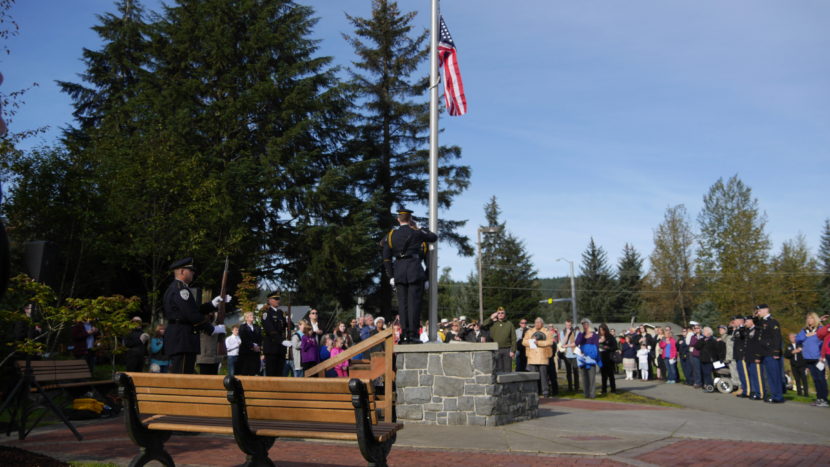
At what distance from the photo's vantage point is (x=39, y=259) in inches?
357

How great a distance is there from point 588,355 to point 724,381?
5028 mm

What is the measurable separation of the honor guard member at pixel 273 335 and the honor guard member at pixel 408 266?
253cm

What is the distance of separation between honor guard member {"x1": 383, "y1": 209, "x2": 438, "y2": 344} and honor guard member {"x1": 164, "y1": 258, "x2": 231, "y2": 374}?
3.18 metres

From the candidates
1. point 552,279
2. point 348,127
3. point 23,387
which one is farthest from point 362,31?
point 552,279

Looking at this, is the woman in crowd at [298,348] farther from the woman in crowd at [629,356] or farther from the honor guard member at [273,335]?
the woman in crowd at [629,356]

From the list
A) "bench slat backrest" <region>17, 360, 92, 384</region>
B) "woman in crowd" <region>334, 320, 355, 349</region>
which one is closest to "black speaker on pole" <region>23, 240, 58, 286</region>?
"bench slat backrest" <region>17, 360, 92, 384</region>

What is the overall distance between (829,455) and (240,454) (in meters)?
6.52

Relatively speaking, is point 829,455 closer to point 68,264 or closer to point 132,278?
point 68,264

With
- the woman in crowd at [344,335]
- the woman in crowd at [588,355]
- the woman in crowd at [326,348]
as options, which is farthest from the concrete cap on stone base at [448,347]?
the woman in crowd at [344,335]

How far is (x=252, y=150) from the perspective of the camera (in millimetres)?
32844

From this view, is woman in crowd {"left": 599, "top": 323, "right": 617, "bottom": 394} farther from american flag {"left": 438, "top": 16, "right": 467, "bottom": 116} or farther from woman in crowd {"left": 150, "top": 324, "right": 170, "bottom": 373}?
woman in crowd {"left": 150, "top": 324, "right": 170, "bottom": 373}

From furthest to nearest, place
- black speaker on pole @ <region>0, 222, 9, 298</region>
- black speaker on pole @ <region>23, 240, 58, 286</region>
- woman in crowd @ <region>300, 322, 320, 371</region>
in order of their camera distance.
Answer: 1. woman in crowd @ <region>300, 322, 320, 371</region>
2. black speaker on pole @ <region>23, 240, 58, 286</region>
3. black speaker on pole @ <region>0, 222, 9, 298</region>

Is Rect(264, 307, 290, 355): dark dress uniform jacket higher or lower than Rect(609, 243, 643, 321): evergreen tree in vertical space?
lower

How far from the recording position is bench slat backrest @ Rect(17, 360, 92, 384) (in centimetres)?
845
